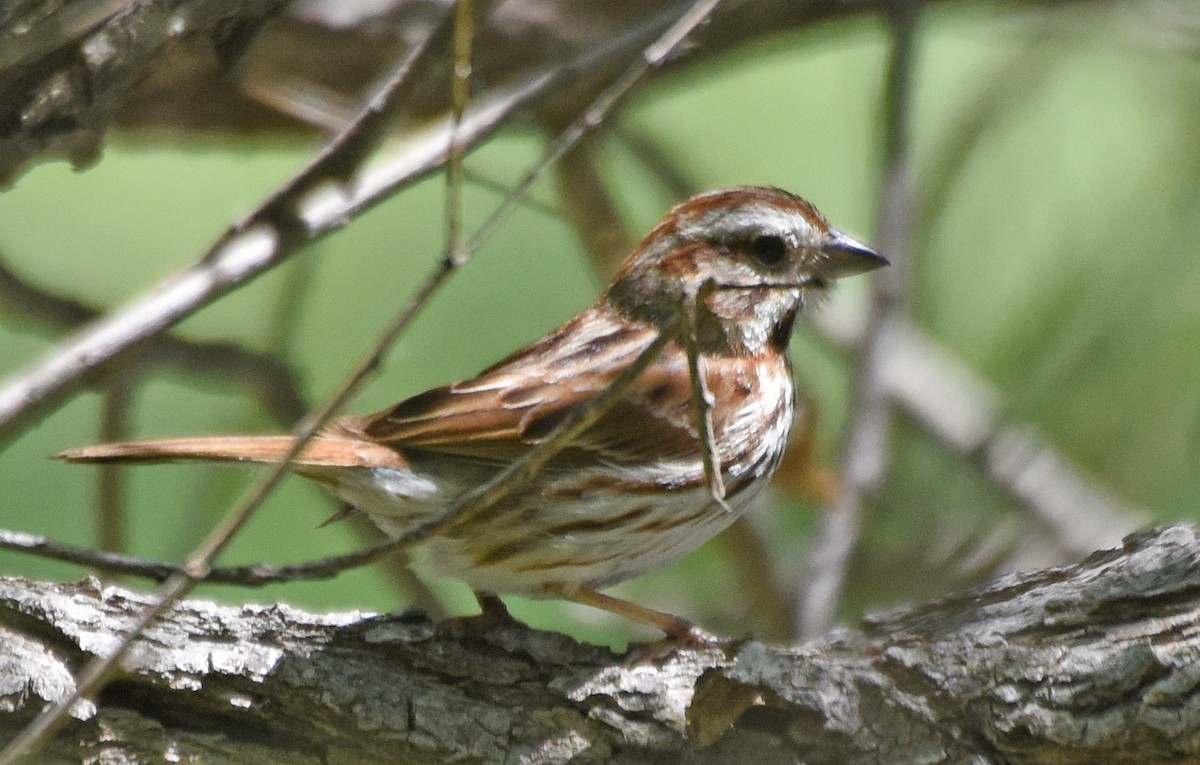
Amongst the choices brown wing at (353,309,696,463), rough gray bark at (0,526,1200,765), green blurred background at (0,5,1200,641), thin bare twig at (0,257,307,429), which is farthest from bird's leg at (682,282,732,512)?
green blurred background at (0,5,1200,641)

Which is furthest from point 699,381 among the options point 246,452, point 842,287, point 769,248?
point 842,287

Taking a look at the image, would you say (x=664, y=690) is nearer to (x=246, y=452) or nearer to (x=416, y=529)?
(x=416, y=529)

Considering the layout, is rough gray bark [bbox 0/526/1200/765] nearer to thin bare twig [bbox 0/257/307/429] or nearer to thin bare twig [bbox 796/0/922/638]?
thin bare twig [bbox 796/0/922/638]

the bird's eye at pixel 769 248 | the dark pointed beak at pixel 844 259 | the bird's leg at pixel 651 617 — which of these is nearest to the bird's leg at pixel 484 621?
the bird's leg at pixel 651 617

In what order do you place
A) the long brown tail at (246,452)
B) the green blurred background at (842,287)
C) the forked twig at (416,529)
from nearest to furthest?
1. the forked twig at (416,529)
2. the long brown tail at (246,452)
3. the green blurred background at (842,287)

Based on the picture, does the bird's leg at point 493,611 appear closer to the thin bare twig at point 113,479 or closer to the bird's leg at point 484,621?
the bird's leg at point 484,621

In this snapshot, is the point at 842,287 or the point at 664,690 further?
the point at 842,287

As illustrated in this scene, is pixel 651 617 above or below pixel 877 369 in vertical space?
below
